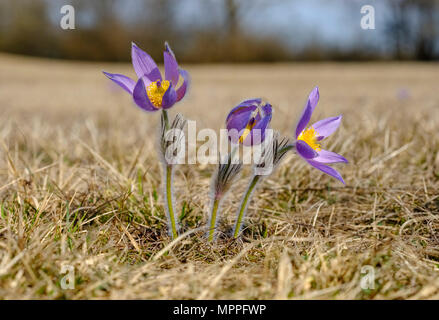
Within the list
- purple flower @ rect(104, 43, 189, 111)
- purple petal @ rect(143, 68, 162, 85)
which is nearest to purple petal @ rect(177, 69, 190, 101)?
purple flower @ rect(104, 43, 189, 111)

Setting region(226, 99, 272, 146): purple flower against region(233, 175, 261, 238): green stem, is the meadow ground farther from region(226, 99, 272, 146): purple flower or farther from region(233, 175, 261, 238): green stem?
region(226, 99, 272, 146): purple flower

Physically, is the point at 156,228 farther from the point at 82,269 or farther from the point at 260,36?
the point at 260,36

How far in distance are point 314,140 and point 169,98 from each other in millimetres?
424

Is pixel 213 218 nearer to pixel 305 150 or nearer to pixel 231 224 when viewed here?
pixel 231 224

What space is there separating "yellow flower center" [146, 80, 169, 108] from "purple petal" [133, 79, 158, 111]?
3cm

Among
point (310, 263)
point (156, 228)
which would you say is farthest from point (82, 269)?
point (310, 263)

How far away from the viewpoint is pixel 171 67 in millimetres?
1150

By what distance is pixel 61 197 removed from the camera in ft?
4.85

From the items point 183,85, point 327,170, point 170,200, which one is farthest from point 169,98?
point 327,170

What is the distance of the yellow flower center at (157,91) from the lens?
1.14m

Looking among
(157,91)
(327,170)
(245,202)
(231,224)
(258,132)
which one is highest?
(157,91)

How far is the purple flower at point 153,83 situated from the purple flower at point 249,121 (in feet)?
0.50

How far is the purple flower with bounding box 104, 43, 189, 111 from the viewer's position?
1072mm
